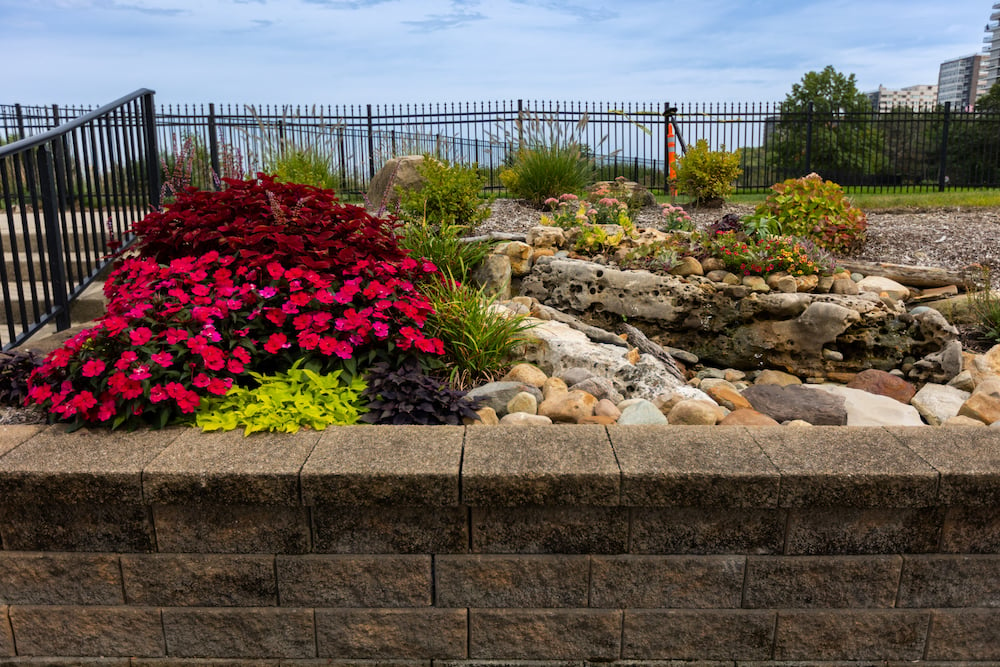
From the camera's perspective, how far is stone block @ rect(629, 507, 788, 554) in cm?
245

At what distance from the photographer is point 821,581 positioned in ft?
8.29

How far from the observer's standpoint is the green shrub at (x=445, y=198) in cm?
653

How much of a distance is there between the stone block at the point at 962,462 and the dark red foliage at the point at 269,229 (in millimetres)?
2355

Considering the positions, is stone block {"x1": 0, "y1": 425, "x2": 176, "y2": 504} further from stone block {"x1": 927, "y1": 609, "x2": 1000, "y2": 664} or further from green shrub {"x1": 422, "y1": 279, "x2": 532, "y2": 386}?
stone block {"x1": 927, "y1": 609, "x2": 1000, "y2": 664}

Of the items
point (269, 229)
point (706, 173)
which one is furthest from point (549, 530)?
point (706, 173)

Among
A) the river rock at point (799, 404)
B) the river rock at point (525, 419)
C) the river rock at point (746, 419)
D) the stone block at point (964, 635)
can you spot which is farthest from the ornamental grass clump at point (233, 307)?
the stone block at point (964, 635)

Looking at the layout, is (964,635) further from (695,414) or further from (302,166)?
(302,166)

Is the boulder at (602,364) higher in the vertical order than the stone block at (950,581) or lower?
higher

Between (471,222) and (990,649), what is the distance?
516 centimetres

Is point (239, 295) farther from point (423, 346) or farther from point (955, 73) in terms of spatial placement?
point (955, 73)

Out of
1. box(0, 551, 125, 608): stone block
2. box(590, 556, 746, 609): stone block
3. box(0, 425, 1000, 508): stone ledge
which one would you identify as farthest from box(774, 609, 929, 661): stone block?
box(0, 551, 125, 608): stone block

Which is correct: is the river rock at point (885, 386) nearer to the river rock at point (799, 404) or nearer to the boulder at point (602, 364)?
the river rock at point (799, 404)

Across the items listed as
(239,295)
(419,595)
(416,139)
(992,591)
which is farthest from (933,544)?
(416,139)

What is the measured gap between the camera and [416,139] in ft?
33.0
